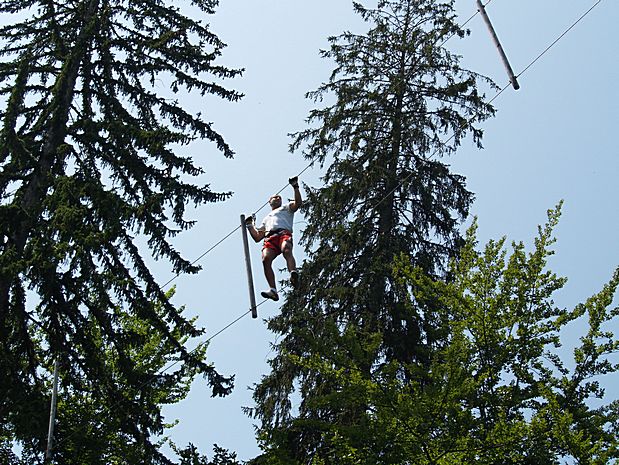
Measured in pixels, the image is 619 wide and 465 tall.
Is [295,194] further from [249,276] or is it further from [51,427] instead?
[51,427]

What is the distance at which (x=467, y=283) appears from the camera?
43.7ft

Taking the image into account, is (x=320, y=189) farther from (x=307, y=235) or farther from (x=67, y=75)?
(x=67, y=75)

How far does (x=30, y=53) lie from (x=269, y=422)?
296 inches

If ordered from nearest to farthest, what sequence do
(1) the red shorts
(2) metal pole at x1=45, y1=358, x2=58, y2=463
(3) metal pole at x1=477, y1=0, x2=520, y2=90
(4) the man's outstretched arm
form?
1. (3) metal pole at x1=477, y1=0, x2=520, y2=90
2. (4) the man's outstretched arm
3. (1) the red shorts
4. (2) metal pole at x1=45, y1=358, x2=58, y2=463

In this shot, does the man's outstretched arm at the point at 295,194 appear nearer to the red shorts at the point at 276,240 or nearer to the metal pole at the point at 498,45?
the red shorts at the point at 276,240

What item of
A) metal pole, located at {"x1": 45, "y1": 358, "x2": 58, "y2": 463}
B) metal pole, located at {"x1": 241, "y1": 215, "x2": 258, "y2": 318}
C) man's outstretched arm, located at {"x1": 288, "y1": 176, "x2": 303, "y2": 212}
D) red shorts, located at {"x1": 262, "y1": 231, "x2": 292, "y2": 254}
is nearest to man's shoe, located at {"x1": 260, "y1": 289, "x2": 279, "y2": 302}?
metal pole, located at {"x1": 241, "y1": 215, "x2": 258, "y2": 318}

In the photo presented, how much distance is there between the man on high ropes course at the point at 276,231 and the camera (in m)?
11.6

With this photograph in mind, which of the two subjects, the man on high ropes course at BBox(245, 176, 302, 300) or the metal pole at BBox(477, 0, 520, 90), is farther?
the man on high ropes course at BBox(245, 176, 302, 300)

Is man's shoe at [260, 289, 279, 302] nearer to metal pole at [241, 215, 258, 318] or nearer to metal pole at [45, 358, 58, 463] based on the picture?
metal pole at [241, 215, 258, 318]

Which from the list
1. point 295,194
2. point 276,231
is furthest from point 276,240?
point 295,194

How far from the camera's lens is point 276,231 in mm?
11805

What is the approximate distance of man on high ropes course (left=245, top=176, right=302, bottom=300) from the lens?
11617 millimetres

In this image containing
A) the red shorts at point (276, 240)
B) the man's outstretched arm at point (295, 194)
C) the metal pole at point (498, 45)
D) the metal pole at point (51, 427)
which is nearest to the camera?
the metal pole at point (498, 45)

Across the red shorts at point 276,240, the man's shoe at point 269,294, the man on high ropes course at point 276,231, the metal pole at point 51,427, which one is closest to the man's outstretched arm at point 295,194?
the man on high ropes course at point 276,231
